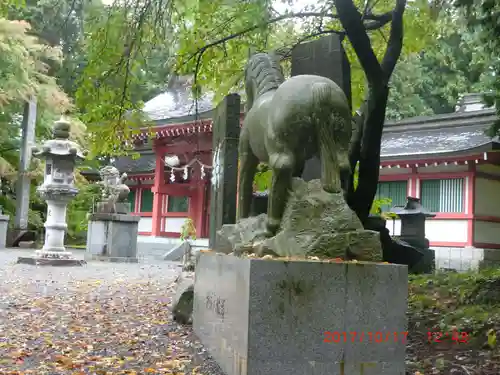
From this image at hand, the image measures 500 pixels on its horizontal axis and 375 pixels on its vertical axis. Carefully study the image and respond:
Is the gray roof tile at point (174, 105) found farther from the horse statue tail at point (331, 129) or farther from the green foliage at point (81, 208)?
the horse statue tail at point (331, 129)

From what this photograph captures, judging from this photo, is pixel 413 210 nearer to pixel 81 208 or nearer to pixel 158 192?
pixel 158 192

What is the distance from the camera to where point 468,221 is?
53.2ft

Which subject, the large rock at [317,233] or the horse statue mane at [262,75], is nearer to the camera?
the large rock at [317,233]

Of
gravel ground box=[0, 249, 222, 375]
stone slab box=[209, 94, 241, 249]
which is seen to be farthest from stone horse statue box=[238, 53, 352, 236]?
stone slab box=[209, 94, 241, 249]

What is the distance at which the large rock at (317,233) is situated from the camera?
13.0ft

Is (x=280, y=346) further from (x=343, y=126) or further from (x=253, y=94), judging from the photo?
(x=253, y=94)

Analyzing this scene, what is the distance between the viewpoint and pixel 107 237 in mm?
16156

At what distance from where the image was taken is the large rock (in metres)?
3.97

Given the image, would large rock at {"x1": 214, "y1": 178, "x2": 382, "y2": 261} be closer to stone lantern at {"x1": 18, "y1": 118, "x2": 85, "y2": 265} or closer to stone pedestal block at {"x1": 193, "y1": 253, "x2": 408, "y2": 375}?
stone pedestal block at {"x1": 193, "y1": 253, "x2": 408, "y2": 375}

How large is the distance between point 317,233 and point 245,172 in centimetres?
A: 144

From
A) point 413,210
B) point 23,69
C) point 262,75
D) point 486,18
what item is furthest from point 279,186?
point 23,69

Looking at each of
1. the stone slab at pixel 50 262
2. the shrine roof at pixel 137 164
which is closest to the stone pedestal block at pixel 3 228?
the shrine roof at pixel 137 164

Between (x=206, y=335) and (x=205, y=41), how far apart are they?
5228mm

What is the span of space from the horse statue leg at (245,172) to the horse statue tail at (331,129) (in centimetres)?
105
